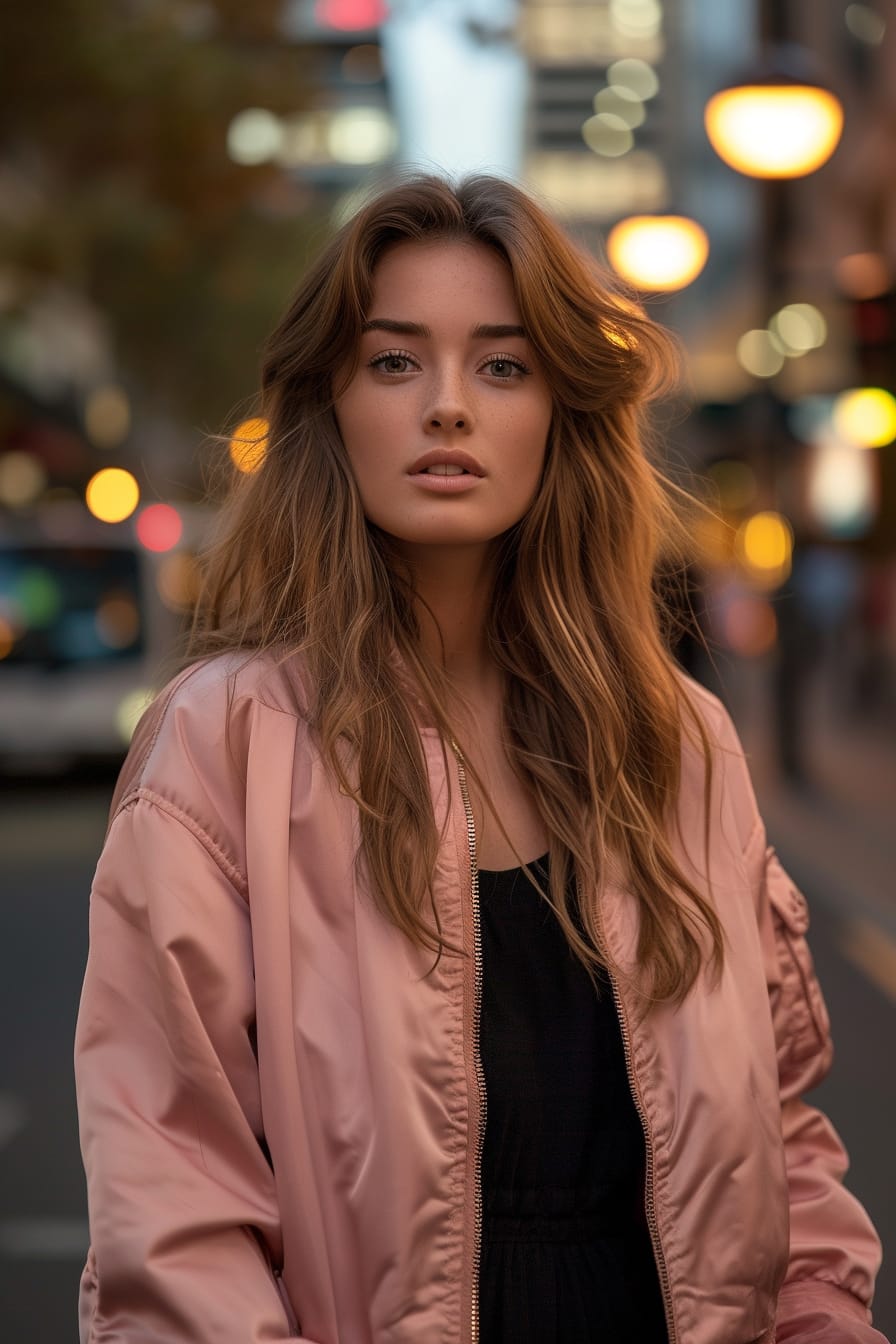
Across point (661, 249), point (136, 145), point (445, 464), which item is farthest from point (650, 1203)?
point (136, 145)

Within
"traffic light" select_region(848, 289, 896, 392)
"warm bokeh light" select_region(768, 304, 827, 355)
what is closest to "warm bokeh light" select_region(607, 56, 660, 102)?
"warm bokeh light" select_region(768, 304, 827, 355)

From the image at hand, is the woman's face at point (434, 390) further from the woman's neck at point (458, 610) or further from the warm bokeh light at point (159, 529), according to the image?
the warm bokeh light at point (159, 529)

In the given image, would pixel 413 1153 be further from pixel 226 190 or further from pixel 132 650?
pixel 226 190

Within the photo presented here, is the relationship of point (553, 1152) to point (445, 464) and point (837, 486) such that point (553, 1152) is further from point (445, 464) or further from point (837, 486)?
point (837, 486)

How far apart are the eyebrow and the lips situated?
5.1 inches

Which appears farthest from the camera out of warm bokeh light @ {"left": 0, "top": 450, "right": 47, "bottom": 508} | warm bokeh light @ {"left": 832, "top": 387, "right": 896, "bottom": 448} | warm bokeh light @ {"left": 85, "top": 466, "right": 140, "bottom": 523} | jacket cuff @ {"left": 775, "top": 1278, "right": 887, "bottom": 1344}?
warm bokeh light @ {"left": 0, "top": 450, "right": 47, "bottom": 508}

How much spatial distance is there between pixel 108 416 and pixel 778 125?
117 feet

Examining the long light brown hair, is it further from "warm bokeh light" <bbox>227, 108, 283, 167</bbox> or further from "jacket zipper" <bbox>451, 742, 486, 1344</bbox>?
"warm bokeh light" <bbox>227, 108, 283, 167</bbox>

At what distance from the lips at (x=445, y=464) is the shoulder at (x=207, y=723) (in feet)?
0.84

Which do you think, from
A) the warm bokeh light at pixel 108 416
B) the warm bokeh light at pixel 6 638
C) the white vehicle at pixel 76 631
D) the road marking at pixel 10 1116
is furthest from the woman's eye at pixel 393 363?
the warm bokeh light at pixel 108 416

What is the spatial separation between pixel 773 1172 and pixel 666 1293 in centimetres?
17

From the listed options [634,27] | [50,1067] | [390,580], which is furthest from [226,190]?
[634,27]

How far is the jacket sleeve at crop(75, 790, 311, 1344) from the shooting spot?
1.79 m

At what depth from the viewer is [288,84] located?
23766 mm
